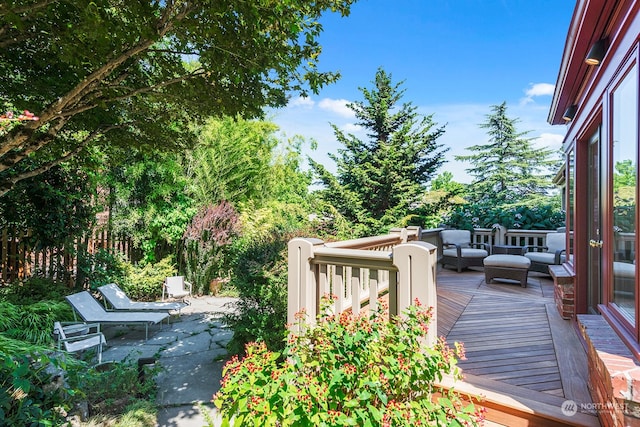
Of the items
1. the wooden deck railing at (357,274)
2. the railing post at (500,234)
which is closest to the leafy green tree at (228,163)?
the wooden deck railing at (357,274)

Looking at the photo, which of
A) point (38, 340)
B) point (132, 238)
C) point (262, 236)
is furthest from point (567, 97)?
point (132, 238)

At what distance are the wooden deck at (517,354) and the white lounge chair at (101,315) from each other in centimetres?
422

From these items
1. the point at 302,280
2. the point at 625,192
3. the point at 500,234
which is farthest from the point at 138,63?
the point at 500,234

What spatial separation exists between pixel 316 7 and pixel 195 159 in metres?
5.60

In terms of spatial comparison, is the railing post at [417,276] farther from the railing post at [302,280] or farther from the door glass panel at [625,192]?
the door glass panel at [625,192]

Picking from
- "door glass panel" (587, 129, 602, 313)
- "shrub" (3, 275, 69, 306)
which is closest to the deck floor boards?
"door glass panel" (587, 129, 602, 313)

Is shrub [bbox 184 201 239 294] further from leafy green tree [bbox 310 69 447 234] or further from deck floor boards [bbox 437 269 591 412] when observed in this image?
deck floor boards [bbox 437 269 591 412]

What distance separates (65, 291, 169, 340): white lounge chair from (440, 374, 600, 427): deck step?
14.3ft

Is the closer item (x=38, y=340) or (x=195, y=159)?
(x=38, y=340)

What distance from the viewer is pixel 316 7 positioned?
353cm

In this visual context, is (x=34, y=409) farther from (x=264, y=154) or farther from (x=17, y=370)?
(x=264, y=154)

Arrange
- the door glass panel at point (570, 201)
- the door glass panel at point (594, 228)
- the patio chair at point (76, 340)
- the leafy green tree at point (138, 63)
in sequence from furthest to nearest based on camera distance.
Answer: the door glass panel at point (570, 201) < the patio chair at point (76, 340) < the door glass panel at point (594, 228) < the leafy green tree at point (138, 63)

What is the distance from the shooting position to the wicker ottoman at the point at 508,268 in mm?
5570

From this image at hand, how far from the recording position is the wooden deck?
2131mm
